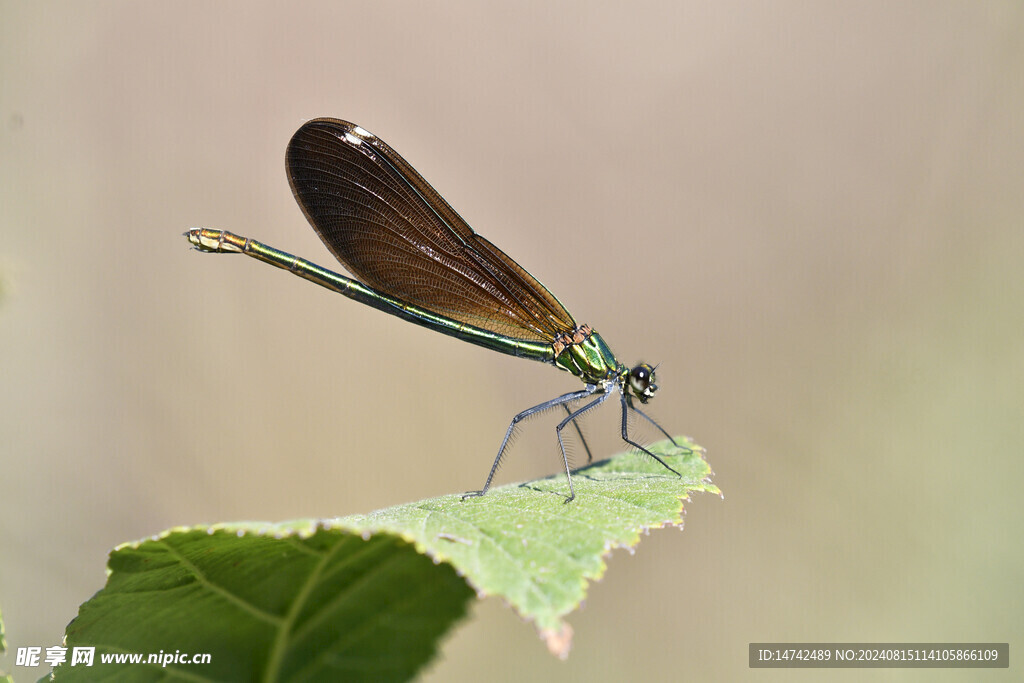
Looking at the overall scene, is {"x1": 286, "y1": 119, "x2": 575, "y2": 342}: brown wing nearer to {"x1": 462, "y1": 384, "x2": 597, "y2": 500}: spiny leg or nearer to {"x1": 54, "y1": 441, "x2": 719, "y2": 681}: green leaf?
{"x1": 462, "y1": 384, "x2": 597, "y2": 500}: spiny leg

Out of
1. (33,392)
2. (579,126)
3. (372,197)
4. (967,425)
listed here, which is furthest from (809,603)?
(33,392)

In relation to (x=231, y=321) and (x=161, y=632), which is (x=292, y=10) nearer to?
(x=231, y=321)

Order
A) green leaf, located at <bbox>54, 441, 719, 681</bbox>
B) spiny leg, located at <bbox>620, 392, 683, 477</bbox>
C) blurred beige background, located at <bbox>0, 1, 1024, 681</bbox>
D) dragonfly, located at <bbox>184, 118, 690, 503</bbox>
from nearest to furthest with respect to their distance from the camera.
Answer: green leaf, located at <bbox>54, 441, 719, 681</bbox>, spiny leg, located at <bbox>620, 392, 683, 477</bbox>, dragonfly, located at <bbox>184, 118, 690, 503</bbox>, blurred beige background, located at <bbox>0, 1, 1024, 681</bbox>

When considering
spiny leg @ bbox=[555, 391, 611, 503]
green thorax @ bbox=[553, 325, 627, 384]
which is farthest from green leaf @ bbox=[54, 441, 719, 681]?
green thorax @ bbox=[553, 325, 627, 384]

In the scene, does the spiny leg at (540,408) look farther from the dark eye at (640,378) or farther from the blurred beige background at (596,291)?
the blurred beige background at (596,291)

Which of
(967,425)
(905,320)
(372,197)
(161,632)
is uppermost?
(372,197)

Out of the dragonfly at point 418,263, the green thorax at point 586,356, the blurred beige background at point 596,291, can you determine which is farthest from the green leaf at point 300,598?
the blurred beige background at point 596,291
